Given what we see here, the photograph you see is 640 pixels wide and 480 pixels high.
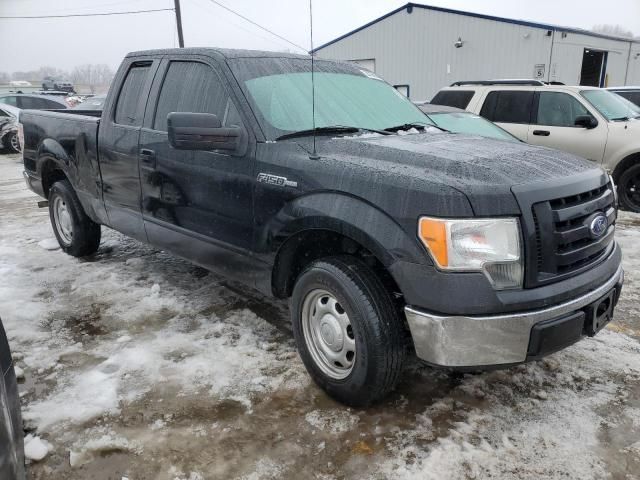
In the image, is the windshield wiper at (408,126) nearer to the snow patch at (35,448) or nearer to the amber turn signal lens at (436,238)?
the amber turn signal lens at (436,238)

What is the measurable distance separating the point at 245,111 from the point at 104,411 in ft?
6.17

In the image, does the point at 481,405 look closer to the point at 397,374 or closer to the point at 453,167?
the point at 397,374

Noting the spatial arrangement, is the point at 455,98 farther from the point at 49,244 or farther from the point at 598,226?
the point at 598,226

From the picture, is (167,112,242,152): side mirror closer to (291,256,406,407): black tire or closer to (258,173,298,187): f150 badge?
(258,173,298,187): f150 badge

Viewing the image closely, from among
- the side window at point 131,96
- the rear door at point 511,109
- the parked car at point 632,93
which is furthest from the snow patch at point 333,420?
the parked car at point 632,93

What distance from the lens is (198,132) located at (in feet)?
9.60

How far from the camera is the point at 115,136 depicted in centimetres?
428

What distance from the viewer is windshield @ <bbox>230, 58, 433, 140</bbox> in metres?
3.21

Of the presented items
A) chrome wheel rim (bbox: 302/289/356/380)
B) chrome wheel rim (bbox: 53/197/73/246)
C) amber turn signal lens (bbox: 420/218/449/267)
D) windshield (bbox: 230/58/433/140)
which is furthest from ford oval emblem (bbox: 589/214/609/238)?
chrome wheel rim (bbox: 53/197/73/246)

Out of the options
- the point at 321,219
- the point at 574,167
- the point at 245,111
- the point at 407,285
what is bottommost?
the point at 407,285

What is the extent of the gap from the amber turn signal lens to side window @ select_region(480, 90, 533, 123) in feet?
21.7

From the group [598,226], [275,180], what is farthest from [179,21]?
[598,226]

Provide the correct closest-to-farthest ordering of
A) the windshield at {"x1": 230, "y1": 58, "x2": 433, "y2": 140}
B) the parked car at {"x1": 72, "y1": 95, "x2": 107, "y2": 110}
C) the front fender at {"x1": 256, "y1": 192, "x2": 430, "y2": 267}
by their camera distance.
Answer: the front fender at {"x1": 256, "y1": 192, "x2": 430, "y2": 267} → the windshield at {"x1": 230, "y1": 58, "x2": 433, "y2": 140} → the parked car at {"x1": 72, "y1": 95, "x2": 107, "y2": 110}

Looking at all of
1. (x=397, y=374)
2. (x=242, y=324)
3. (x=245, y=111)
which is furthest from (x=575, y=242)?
(x=242, y=324)
